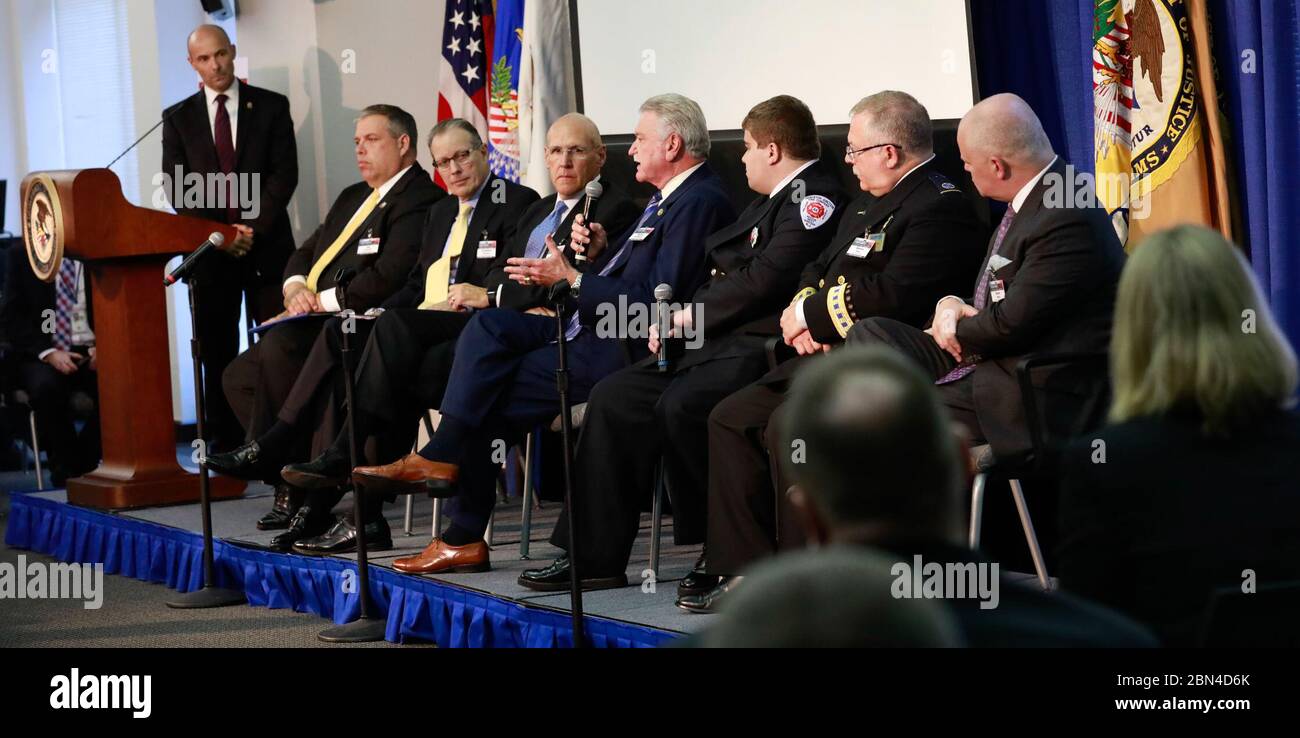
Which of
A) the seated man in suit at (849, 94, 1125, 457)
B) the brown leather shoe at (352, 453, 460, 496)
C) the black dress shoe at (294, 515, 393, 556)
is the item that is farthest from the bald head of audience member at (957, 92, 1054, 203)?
the black dress shoe at (294, 515, 393, 556)

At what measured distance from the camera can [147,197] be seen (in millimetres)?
8852

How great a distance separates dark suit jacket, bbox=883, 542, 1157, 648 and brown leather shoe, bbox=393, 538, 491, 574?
3012mm

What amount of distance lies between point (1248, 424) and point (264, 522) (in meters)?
3.93

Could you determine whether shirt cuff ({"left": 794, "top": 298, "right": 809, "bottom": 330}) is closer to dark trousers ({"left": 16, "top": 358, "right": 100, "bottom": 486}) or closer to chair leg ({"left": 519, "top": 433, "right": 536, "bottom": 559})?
chair leg ({"left": 519, "top": 433, "right": 536, "bottom": 559})

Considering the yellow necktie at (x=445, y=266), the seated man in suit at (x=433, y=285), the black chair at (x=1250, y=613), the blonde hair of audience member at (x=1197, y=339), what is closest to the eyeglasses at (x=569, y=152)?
the seated man in suit at (x=433, y=285)

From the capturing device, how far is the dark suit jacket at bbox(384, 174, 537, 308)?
16.4ft

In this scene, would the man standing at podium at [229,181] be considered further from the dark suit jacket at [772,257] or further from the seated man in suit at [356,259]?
the dark suit jacket at [772,257]

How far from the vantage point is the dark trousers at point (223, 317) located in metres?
6.32

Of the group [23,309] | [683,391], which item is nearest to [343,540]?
[683,391]

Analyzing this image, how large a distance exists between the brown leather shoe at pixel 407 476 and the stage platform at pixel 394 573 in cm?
26
